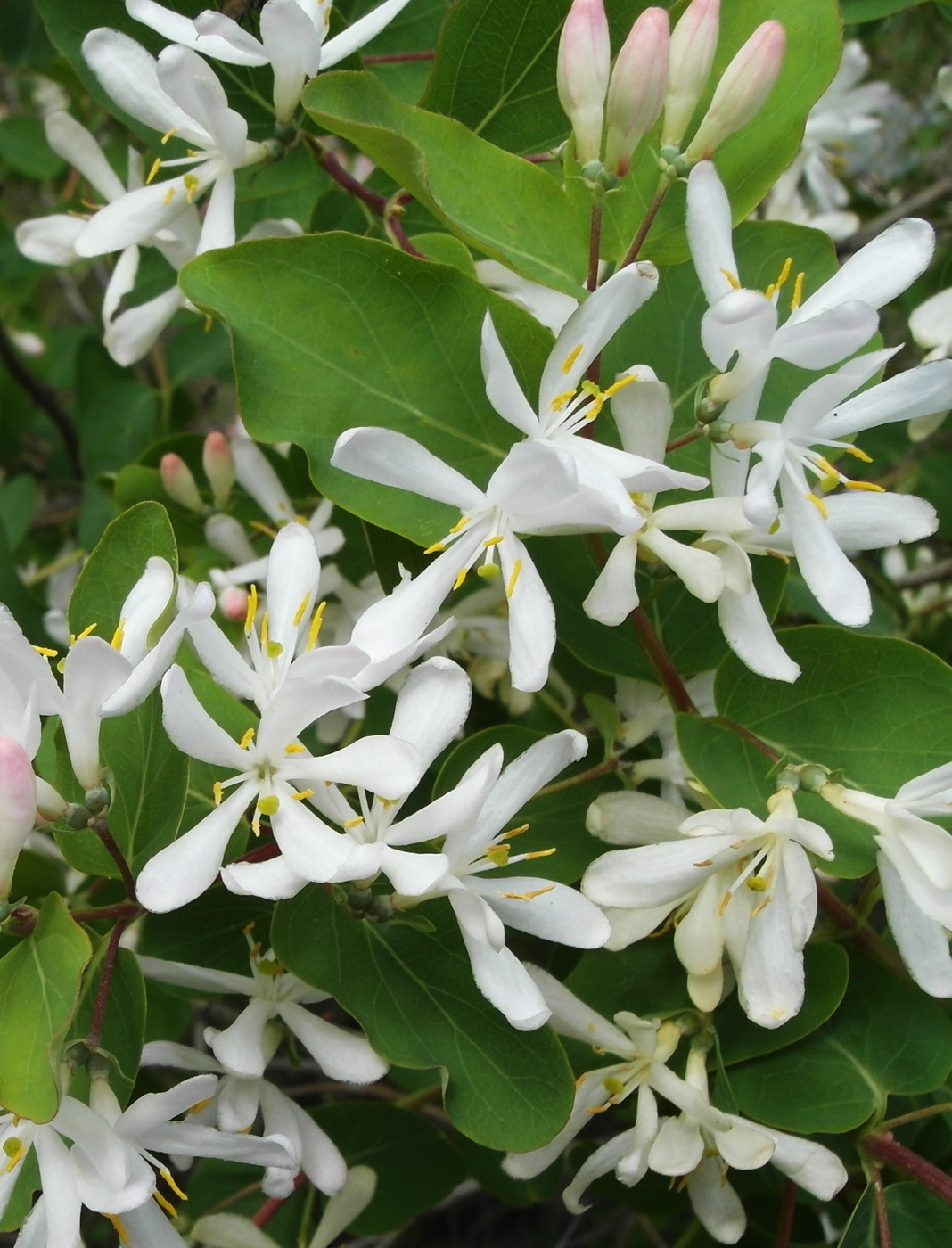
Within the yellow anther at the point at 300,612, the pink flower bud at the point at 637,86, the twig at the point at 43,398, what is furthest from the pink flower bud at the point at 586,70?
the twig at the point at 43,398

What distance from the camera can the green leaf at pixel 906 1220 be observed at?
3.06ft

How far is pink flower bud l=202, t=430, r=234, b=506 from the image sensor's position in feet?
4.27

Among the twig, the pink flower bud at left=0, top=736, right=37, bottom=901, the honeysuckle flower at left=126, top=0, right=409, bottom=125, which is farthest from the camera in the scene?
the twig

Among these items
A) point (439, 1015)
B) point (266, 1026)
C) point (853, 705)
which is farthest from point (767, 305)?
point (266, 1026)

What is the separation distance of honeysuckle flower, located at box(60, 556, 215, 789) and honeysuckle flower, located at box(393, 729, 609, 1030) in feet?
0.66

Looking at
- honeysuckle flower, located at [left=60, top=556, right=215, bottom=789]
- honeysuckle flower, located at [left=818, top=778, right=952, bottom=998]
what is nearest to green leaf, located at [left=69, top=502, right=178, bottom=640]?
honeysuckle flower, located at [left=60, top=556, right=215, bottom=789]

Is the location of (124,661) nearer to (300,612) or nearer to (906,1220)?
(300,612)

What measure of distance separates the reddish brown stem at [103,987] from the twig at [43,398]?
145 centimetres

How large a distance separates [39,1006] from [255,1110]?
23cm

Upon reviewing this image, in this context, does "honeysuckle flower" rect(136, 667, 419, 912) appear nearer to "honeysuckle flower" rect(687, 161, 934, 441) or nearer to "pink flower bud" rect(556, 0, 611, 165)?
"honeysuckle flower" rect(687, 161, 934, 441)

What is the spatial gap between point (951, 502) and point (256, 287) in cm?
116

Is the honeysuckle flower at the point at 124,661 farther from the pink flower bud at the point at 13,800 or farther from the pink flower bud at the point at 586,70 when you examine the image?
the pink flower bud at the point at 586,70

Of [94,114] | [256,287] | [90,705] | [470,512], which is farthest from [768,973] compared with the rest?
[94,114]

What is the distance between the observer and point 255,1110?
2.93 feet
